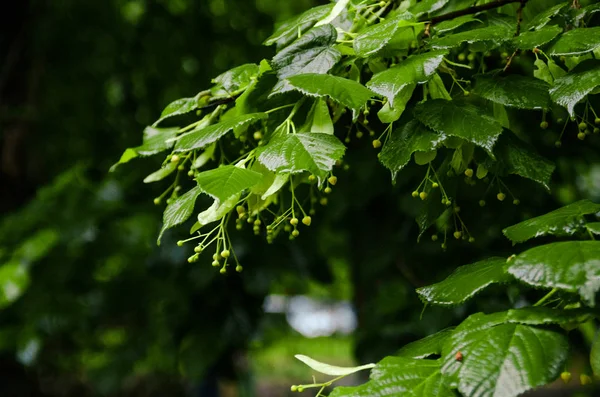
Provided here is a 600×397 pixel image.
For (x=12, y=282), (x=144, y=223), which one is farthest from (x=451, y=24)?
(x=144, y=223)

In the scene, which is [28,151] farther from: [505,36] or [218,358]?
[505,36]

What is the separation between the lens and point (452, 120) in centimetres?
93

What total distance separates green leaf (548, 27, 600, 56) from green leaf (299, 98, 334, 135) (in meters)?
0.33

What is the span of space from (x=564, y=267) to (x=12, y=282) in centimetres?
179

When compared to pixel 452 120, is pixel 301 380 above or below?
below

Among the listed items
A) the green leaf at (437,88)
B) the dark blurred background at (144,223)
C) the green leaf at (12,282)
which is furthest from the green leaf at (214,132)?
the green leaf at (12,282)

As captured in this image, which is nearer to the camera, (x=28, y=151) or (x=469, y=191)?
(x=469, y=191)

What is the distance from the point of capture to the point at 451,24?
1047mm

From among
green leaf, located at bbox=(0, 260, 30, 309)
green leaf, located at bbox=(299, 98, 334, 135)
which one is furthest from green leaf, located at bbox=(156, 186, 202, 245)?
green leaf, located at bbox=(0, 260, 30, 309)

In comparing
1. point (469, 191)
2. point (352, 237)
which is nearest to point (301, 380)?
point (352, 237)

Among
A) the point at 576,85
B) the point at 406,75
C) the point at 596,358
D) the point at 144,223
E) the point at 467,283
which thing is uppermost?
the point at 406,75

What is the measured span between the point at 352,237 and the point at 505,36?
2.11m

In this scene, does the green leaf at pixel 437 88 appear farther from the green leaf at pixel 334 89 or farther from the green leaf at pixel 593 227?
the green leaf at pixel 593 227

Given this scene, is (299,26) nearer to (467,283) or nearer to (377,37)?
(377,37)
